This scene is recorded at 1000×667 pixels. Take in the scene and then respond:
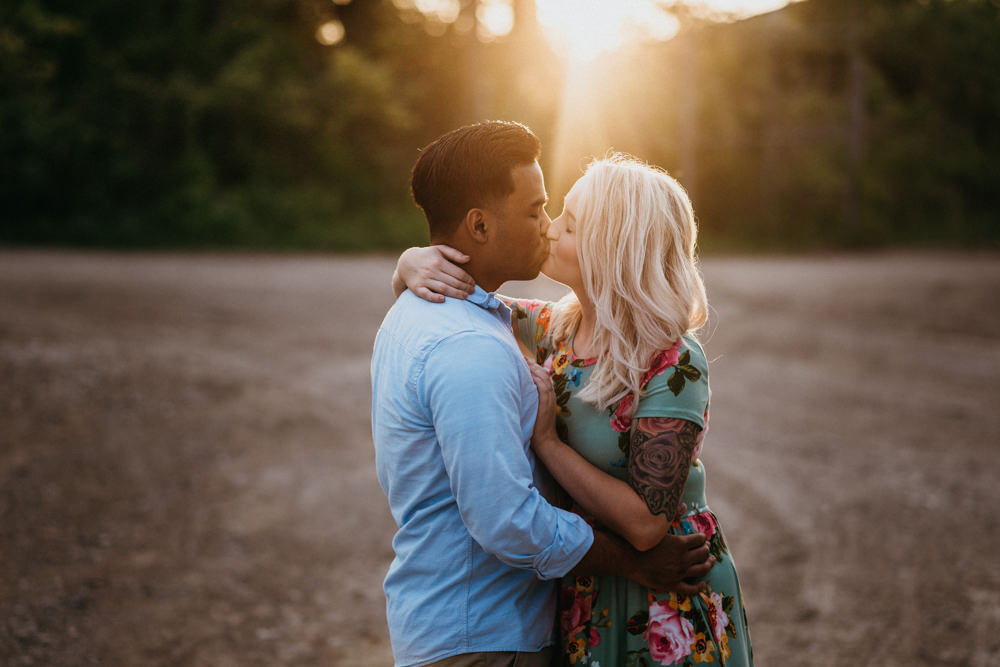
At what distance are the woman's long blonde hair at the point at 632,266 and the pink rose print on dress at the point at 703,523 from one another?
35 centimetres

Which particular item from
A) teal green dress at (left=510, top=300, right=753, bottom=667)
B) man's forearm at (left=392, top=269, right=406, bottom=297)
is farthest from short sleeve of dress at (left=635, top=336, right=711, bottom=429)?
man's forearm at (left=392, top=269, right=406, bottom=297)

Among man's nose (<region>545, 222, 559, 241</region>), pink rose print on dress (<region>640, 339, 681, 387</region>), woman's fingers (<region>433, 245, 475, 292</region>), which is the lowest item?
pink rose print on dress (<region>640, 339, 681, 387</region>)

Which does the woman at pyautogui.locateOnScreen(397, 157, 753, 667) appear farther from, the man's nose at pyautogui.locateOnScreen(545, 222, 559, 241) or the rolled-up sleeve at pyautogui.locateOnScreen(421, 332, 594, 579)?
the rolled-up sleeve at pyautogui.locateOnScreen(421, 332, 594, 579)

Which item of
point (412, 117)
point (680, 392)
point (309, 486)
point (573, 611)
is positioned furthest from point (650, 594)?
point (412, 117)

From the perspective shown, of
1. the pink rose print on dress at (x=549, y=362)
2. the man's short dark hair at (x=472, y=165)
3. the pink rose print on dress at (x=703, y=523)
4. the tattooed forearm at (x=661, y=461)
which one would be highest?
the man's short dark hair at (x=472, y=165)

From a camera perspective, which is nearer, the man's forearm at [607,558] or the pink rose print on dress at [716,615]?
the man's forearm at [607,558]

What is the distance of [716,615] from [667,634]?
14 centimetres

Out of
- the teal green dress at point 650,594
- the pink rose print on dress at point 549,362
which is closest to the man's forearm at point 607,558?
the teal green dress at point 650,594

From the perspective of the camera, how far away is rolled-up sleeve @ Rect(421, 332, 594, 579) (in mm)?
1708

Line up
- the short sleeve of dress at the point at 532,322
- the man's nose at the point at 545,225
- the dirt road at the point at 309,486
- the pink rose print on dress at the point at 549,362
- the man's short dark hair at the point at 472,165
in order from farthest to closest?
the dirt road at the point at 309,486 → the short sleeve of dress at the point at 532,322 → the pink rose print on dress at the point at 549,362 → the man's nose at the point at 545,225 → the man's short dark hair at the point at 472,165

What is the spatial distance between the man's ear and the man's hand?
77 cm

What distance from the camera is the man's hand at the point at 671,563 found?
196 centimetres

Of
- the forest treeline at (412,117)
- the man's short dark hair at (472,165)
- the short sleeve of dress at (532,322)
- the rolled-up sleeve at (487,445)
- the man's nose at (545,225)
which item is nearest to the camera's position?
the rolled-up sleeve at (487,445)

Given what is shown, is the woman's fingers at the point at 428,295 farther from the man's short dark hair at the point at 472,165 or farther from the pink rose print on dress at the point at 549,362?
the pink rose print on dress at the point at 549,362
